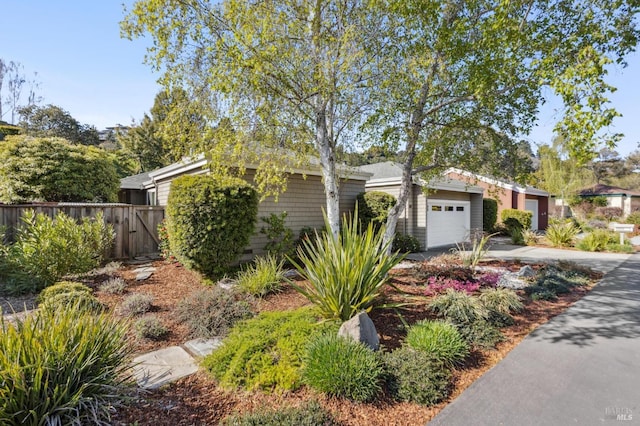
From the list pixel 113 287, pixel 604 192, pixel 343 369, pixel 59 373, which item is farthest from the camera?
pixel 604 192

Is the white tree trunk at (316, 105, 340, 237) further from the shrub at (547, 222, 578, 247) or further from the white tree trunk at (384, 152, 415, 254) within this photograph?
the shrub at (547, 222, 578, 247)

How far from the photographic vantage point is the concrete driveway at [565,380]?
106 inches

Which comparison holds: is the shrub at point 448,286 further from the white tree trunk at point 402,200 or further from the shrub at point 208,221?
the shrub at point 208,221

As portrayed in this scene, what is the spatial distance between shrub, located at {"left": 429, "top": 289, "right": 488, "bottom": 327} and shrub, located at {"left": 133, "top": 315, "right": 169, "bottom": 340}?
4.01m

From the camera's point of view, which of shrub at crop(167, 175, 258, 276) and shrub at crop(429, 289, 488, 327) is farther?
shrub at crop(167, 175, 258, 276)

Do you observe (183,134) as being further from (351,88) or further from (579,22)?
(579,22)

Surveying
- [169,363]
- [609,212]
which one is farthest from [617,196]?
[169,363]

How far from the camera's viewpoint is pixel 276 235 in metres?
9.11

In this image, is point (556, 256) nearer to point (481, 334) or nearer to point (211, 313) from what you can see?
point (481, 334)

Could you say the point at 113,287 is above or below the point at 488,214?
below

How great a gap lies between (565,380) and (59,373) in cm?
470

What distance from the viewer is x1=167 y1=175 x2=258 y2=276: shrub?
6.49 metres

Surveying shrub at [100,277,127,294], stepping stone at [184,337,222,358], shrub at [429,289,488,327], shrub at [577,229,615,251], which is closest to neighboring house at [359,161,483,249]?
shrub at [577,229,615,251]

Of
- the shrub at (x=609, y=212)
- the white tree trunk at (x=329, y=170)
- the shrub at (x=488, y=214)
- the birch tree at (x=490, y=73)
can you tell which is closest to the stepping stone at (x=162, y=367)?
the white tree trunk at (x=329, y=170)
